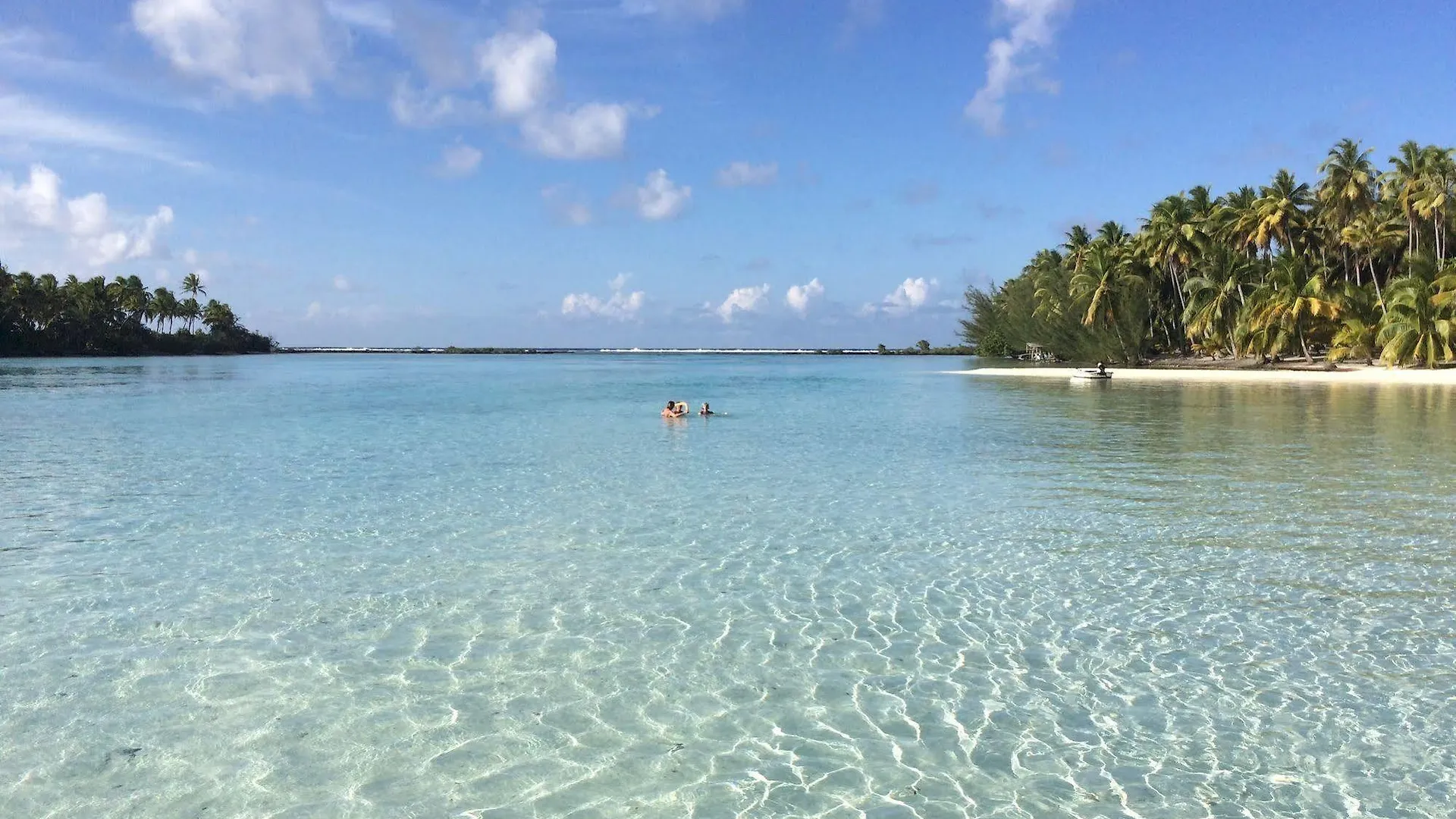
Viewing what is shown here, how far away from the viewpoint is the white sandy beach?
4562cm

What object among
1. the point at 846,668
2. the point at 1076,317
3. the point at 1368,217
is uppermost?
the point at 1368,217

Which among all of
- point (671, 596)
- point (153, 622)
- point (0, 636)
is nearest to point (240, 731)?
point (153, 622)

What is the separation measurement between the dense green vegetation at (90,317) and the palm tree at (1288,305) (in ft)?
450

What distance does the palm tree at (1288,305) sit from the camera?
54656 mm

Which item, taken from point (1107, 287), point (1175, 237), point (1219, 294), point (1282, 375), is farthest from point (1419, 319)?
point (1107, 287)

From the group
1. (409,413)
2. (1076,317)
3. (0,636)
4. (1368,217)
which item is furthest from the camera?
(1076,317)

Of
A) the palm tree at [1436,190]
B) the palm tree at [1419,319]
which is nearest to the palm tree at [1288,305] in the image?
the palm tree at [1419,319]

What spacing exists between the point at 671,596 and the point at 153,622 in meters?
4.46

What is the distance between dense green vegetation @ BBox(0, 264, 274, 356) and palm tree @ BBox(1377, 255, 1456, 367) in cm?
14282

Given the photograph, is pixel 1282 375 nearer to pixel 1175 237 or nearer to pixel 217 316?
pixel 1175 237

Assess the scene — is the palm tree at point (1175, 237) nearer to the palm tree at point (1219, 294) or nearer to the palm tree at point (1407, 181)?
Answer: the palm tree at point (1219, 294)

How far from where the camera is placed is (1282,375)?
176 feet

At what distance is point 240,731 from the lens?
557 cm

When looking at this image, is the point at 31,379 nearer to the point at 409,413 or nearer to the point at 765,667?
the point at 409,413
